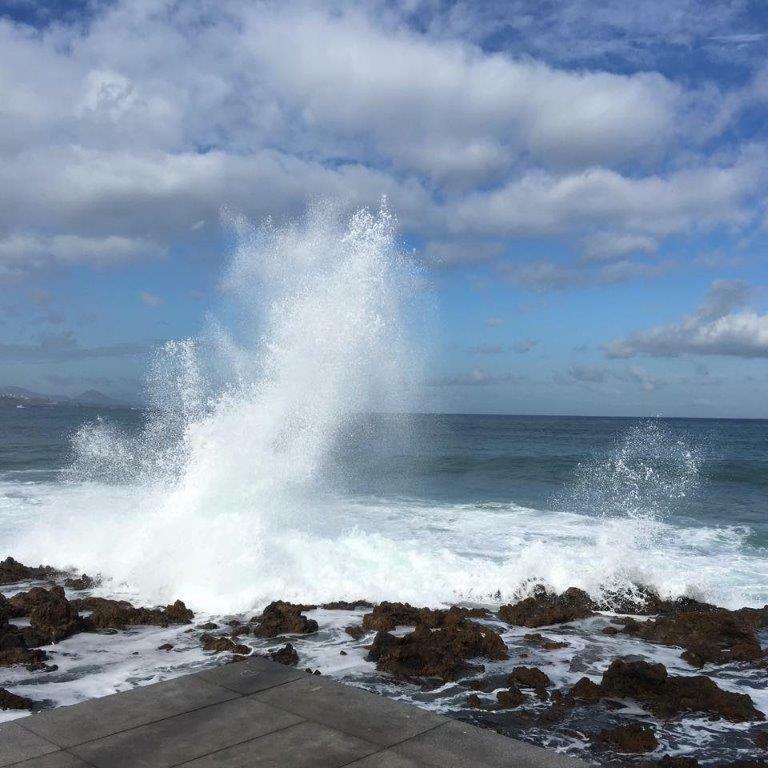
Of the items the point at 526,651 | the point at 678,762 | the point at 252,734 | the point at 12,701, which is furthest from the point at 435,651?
the point at 12,701

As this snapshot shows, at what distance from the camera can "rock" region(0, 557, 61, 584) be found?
454 inches

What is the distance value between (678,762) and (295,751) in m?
2.66

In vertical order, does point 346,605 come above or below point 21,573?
below

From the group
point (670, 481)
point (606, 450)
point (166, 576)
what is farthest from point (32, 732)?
point (606, 450)

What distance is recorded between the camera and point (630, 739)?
17.6ft

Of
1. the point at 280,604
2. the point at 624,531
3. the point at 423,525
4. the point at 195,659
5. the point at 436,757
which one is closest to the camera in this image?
the point at 436,757

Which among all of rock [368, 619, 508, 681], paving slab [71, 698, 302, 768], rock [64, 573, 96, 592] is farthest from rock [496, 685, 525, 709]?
rock [64, 573, 96, 592]

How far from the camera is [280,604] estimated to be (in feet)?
29.5

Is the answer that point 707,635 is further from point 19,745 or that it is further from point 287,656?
point 19,745

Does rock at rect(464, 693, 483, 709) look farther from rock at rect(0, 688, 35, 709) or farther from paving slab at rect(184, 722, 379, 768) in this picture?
rock at rect(0, 688, 35, 709)

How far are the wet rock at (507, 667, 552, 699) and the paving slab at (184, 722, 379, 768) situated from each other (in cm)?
254

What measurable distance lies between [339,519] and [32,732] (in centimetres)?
1323

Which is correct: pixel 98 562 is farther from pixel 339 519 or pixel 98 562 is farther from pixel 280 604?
pixel 339 519

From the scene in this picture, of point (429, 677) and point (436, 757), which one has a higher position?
point (436, 757)
